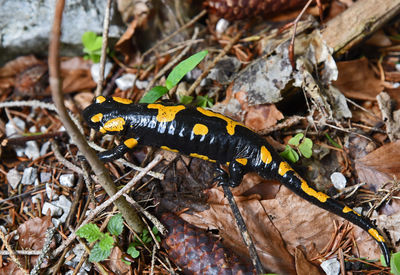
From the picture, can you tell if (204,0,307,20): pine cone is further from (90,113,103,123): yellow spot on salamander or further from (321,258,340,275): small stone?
(321,258,340,275): small stone

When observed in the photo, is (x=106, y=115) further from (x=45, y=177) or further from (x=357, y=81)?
(x=357, y=81)

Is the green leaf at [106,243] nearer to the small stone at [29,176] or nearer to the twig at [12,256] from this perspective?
the twig at [12,256]

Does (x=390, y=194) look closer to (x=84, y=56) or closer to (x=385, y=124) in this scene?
(x=385, y=124)

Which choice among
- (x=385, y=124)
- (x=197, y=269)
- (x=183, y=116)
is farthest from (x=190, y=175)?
(x=385, y=124)

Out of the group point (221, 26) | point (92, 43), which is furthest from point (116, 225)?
point (221, 26)

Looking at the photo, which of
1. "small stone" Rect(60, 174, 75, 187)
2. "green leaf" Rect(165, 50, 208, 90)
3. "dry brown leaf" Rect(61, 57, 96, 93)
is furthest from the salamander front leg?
"dry brown leaf" Rect(61, 57, 96, 93)

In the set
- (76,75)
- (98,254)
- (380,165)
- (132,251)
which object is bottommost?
(380,165)
